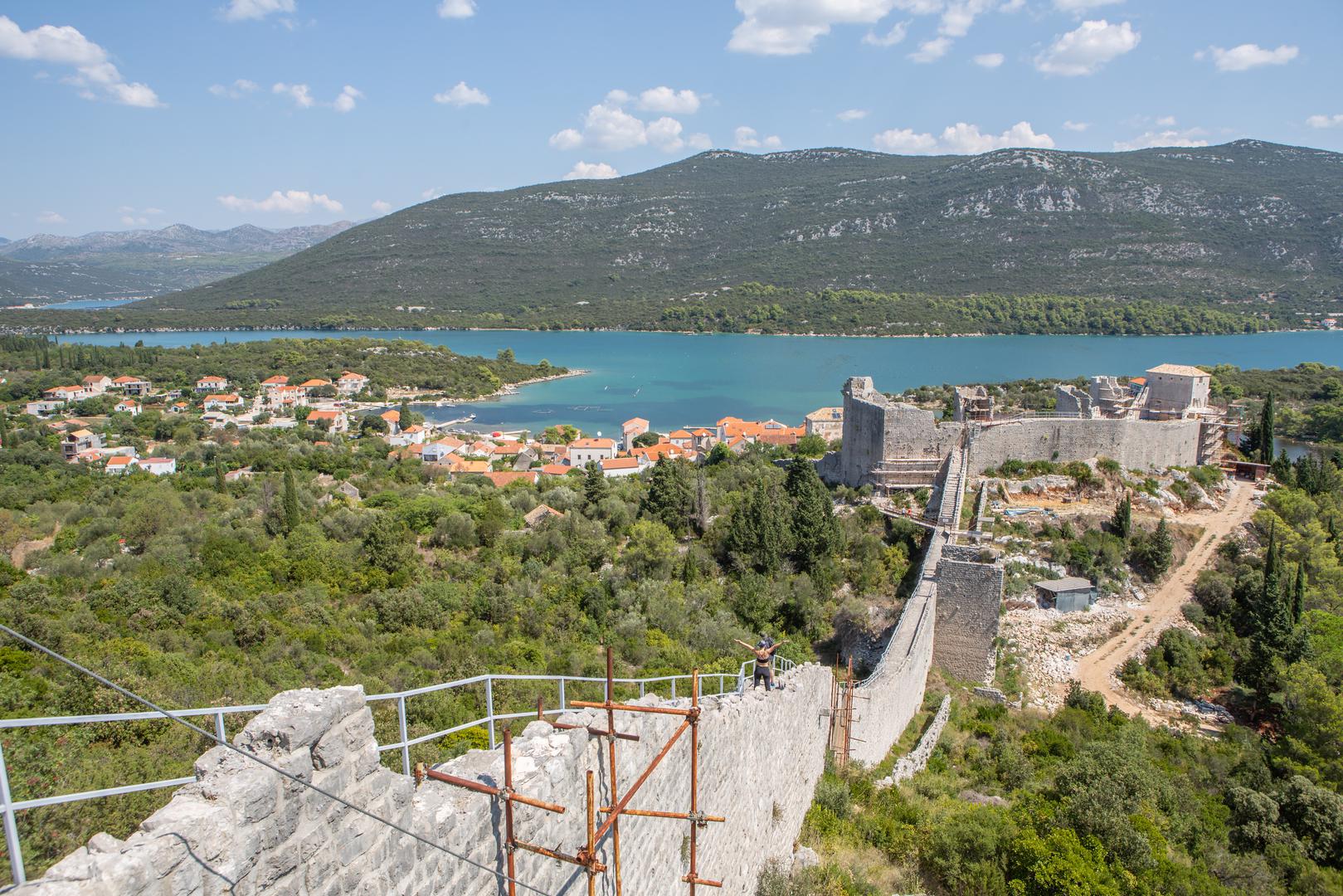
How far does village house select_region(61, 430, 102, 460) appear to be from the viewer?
120ft

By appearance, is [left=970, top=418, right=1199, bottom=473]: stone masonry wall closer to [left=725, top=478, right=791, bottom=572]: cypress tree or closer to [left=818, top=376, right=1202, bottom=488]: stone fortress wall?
[left=818, top=376, right=1202, bottom=488]: stone fortress wall

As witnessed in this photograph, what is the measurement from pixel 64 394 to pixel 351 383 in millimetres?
20390

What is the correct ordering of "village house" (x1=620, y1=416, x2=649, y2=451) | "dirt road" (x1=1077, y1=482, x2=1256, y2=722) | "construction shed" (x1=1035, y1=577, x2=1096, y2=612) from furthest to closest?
"village house" (x1=620, y1=416, x2=649, y2=451) < "construction shed" (x1=1035, y1=577, x2=1096, y2=612) < "dirt road" (x1=1077, y1=482, x2=1256, y2=722)

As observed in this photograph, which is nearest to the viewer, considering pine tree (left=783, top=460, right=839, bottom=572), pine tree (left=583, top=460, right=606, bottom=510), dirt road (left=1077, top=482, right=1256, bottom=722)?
dirt road (left=1077, top=482, right=1256, bottom=722)

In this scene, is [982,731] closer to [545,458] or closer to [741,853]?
[741,853]

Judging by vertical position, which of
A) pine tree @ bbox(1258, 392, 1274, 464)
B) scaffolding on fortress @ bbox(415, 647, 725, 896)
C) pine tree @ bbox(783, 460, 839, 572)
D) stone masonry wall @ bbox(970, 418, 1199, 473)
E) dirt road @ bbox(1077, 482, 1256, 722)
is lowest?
dirt road @ bbox(1077, 482, 1256, 722)

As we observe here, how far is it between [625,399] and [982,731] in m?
60.0

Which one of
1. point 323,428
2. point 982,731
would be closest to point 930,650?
point 982,731

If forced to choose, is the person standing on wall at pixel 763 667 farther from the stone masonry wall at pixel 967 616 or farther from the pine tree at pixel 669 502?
the pine tree at pixel 669 502

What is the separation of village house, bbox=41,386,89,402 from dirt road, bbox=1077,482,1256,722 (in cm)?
6107

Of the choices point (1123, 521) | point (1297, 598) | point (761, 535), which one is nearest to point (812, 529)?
point (761, 535)

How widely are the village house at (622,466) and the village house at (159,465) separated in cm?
1892

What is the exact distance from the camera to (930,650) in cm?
1310

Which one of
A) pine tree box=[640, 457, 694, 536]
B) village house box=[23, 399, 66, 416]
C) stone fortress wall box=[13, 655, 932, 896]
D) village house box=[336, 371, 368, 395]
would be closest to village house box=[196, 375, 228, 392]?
village house box=[336, 371, 368, 395]
